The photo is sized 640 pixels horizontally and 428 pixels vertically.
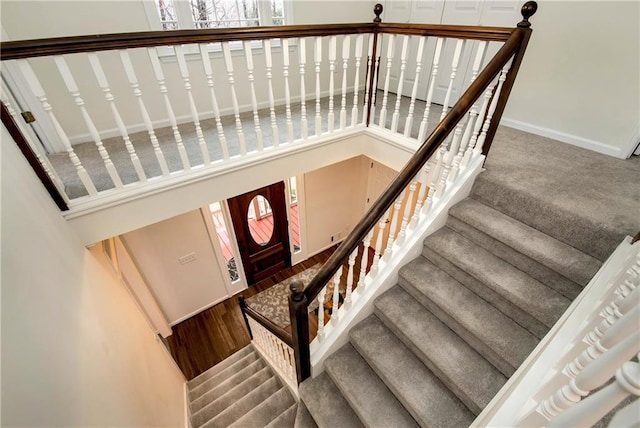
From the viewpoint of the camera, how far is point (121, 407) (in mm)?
1459

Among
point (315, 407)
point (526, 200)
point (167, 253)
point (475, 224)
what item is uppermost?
point (526, 200)

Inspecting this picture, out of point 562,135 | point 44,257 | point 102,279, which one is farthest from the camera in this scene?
point 562,135

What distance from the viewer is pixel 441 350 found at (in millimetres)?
1547

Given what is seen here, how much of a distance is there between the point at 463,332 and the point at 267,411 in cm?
178

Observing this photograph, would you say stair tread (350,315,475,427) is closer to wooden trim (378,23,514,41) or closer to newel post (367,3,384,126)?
wooden trim (378,23,514,41)

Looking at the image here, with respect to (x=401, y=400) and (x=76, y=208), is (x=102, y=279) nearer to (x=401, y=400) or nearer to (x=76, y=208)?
(x=76, y=208)

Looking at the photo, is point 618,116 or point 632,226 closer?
point 632,226

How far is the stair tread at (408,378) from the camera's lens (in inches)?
55.5

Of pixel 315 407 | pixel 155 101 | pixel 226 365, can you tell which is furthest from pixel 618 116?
pixel 226 365

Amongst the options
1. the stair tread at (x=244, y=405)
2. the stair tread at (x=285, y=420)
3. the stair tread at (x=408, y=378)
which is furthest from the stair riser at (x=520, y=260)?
the stair tread at (x=244, y=405)

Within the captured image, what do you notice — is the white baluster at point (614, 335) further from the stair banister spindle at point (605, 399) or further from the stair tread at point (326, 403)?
the stair tread at point (326, 403)

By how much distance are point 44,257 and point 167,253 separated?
103 inches

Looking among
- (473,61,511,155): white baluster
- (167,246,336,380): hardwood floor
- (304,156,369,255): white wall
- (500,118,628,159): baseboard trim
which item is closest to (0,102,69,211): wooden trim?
(473,61,511,155): white baluster

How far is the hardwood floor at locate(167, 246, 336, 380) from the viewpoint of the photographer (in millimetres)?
3781
